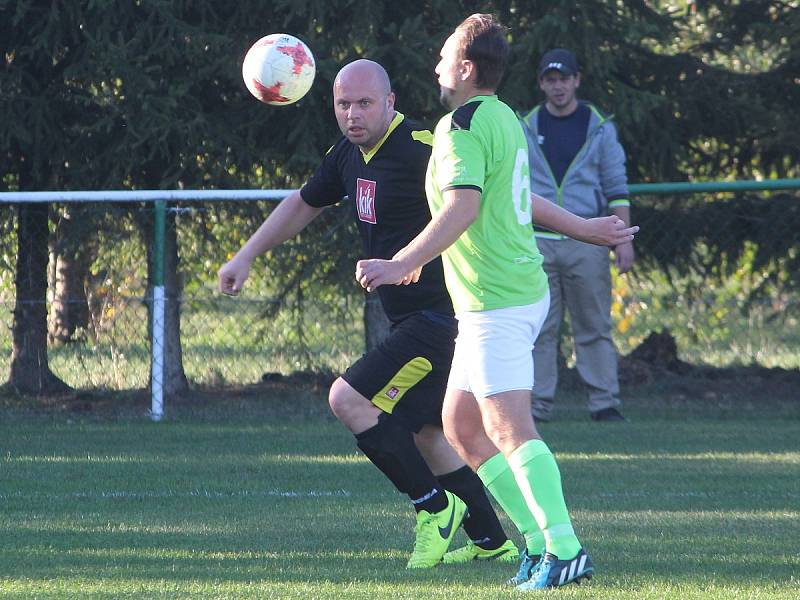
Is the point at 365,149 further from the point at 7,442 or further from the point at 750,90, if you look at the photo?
the point at 750,90

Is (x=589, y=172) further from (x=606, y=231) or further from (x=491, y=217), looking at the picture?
(x=491, y=217)

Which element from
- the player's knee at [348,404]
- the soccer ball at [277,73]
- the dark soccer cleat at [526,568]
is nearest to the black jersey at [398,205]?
the player's knee at [348,404]

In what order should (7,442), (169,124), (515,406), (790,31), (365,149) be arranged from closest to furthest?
1. (515,406)
2. (365,149)
3. (7,442)
4. (169,124)
5. (790,31)

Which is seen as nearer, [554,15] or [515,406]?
[515,406]

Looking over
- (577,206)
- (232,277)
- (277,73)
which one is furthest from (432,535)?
(577,206)

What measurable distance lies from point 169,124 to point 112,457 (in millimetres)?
2980

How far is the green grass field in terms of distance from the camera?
450 cm

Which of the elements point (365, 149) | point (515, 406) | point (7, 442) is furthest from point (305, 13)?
point (515, 406)

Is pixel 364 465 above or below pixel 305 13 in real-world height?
below

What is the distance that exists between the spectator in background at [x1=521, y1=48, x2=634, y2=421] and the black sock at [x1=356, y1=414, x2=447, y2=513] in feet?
13.9

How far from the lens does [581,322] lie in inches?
372

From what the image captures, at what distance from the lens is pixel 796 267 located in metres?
11.1

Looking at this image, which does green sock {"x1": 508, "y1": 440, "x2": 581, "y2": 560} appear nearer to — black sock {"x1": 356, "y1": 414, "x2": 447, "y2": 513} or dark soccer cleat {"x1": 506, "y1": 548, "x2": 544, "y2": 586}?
dark soccer cleat {"x1": 506, "y1": 548, "x2": 544, "y2": 586}

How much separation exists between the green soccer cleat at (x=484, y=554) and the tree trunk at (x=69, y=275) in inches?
239
